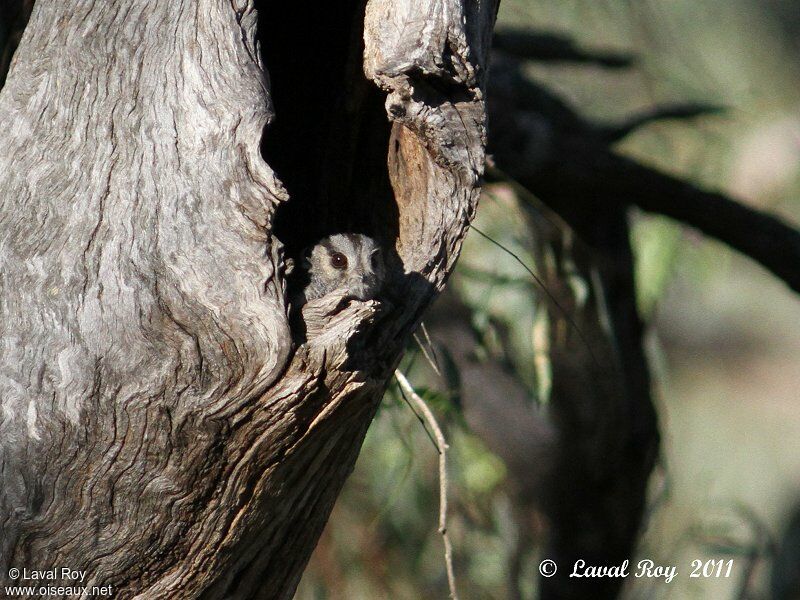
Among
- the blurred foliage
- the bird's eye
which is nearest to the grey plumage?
the bird's eye

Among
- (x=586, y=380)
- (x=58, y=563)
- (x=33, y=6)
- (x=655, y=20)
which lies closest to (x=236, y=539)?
(x=58, y=563)

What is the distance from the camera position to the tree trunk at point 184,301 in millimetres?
1189

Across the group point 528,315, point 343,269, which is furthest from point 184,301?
point 528,315

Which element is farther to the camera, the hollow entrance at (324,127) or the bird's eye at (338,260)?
the hollow entrance at (324,127)

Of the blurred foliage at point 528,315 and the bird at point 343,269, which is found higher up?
the bird at point 343,269

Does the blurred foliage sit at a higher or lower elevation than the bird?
lower

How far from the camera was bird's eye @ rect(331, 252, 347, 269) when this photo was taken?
133 cm

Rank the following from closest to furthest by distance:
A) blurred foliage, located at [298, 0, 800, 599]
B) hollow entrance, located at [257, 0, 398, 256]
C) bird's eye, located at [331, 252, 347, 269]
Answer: bird's eye, located at [331, 252, 347, 269] → hollow entrance, located at [257, 0, 398, 256] → blurred foliage, located at [298, 0, 800, 599]

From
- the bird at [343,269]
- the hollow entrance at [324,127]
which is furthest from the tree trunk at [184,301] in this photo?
the hollow entrance at [324,127]

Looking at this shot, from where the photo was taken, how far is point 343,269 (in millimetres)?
1312

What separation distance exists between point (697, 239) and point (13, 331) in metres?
2.84

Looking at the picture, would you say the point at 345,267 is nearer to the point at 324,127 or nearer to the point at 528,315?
the point at 324,127

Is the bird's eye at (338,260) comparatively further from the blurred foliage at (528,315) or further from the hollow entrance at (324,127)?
the blurred foliage at (528,315)

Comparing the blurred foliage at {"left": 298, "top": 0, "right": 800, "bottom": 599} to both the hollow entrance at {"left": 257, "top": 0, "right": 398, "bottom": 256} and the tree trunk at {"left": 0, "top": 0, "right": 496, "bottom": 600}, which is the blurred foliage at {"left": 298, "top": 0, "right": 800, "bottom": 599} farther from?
the tree trunk at {"left": 0, "top": 0, "right": 496, "bottom": 600}
